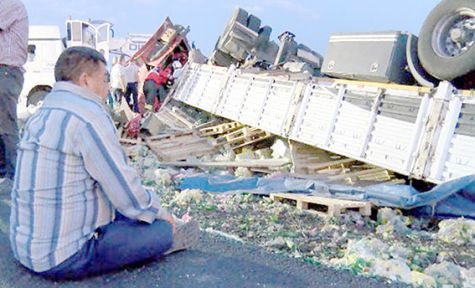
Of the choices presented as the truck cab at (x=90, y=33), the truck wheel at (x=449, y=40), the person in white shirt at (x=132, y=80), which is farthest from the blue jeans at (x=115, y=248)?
the truck cab at (x=90, y=33)

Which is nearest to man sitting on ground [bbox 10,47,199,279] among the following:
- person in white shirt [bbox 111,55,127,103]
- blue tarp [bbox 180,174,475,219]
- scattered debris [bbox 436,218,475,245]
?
scattered debris [bbox 436,218,475,245]

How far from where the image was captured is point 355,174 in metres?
7.50

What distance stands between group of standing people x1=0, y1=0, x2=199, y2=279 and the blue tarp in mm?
3518

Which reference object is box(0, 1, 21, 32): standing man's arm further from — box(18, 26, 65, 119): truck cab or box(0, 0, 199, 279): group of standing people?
box(18, 26, 65, 119): truck cab

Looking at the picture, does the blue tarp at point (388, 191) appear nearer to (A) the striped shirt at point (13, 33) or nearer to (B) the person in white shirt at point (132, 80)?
(A) the striped shirt at point (13, 33)

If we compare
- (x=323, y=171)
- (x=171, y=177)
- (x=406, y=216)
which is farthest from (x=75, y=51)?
(x=323, y=171)

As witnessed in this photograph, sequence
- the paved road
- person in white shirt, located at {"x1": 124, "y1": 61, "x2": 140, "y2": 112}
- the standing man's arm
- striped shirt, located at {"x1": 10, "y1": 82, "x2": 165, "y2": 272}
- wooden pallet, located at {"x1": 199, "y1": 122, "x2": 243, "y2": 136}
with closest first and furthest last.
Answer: striped shirt, located at {"x1": 10, "y1": 82, "x2": 165, "y2": 272}
the paved road
the standing man's arm
wooden pallet, located at {"x1": 199, "y1": 122, "x2": 243, "y2": 136}
person in white shirt, located at {"x1": 124, "y1": 61, "x2": 140, "y2": 112}

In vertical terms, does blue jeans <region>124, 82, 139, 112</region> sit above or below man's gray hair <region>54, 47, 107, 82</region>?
below

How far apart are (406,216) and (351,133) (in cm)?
184

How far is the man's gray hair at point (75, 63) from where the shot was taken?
9.34 feet

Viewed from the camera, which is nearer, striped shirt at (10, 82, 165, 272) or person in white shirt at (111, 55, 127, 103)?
striped shirt at (10, 82, 165, 272)

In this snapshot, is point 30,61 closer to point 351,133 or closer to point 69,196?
point 351,133

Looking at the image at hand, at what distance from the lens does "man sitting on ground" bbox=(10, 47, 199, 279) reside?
2711 mm

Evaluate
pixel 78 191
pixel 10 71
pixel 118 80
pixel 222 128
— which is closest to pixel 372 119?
pixel 222 128
